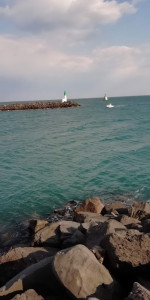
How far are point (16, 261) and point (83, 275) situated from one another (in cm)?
257

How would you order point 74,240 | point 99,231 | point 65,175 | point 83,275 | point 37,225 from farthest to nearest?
1. point 65,175
2. point 37,225
3. point 74,240
4. point 99,231
5. point 83,275

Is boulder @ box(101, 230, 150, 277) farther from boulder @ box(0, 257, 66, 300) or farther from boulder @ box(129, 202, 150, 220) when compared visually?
boulder @ box(129, 202, 150, 220)

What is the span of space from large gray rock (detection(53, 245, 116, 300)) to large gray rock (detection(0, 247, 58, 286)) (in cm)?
192

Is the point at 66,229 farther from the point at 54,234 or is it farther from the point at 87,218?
the point at 87,218

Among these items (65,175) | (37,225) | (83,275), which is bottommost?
(65,175)

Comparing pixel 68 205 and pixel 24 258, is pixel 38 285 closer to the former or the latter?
pixel 24 258

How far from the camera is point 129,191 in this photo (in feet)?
57.8

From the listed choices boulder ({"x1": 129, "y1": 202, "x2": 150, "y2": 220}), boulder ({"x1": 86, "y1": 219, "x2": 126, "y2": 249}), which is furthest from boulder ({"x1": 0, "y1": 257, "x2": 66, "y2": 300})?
boulder ({"x1": 129, "y1": 202, "x2": 150, "y2": 220})

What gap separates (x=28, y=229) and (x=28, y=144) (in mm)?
22848

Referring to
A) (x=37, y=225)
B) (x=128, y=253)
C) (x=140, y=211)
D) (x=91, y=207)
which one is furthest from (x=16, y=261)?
(x=91, y=207)

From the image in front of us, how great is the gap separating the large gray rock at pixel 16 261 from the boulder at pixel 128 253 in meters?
1.98

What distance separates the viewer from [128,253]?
22.4ft

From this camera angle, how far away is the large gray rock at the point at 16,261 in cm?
804

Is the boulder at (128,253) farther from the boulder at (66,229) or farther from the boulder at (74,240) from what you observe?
the boulder at (66,229)
